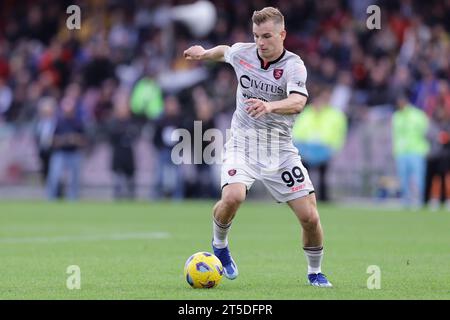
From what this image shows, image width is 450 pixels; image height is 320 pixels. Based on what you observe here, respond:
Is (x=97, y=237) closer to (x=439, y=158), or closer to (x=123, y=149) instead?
(x=123, y=149)

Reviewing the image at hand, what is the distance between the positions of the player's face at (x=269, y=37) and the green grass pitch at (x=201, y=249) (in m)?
2.10

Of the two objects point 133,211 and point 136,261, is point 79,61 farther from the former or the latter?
point 136,261

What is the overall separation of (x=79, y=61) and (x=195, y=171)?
6179mm

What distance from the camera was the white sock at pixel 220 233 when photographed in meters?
10.1

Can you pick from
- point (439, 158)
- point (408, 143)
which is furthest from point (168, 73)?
point (439, 158)

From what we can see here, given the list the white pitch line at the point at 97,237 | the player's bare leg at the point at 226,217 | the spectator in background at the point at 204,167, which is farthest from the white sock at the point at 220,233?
the spectator in background at the point at 204,167

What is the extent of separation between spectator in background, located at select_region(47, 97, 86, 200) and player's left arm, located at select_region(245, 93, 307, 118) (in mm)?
17103

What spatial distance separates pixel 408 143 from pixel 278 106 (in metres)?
15.2

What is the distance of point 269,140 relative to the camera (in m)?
9.94

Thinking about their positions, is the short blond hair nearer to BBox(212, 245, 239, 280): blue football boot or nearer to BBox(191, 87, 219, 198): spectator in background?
BBox(212, 245, 239, 280): blue football boot

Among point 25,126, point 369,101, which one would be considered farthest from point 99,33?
point 369,101

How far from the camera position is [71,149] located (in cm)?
2595

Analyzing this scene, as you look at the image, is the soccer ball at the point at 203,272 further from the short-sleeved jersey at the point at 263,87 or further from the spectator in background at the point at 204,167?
the spectator in background at the point at 204,167

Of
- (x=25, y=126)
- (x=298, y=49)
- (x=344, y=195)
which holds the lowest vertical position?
(x=344, y=195)
